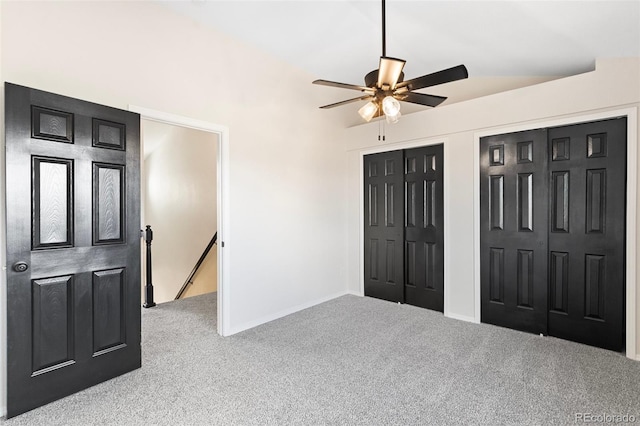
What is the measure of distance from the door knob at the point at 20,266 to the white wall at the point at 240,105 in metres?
0.19

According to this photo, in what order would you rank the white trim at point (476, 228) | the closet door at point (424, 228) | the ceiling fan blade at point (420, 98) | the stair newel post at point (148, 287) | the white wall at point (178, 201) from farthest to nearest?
the white wall at point (178, 201) → the stair newel post at point (148, 287) → the closet door at point (424, 228) → the white trim at point (476, 228) → the ceiling fan blade at point (420, 98)

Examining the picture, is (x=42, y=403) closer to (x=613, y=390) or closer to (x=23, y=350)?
(x=23, y=350)

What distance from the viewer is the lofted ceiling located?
238 cm

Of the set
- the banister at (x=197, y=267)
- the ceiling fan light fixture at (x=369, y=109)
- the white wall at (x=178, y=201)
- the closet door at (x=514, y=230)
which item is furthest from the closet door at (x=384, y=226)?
the white wall at (x=178, y=201)

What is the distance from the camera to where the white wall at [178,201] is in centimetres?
545

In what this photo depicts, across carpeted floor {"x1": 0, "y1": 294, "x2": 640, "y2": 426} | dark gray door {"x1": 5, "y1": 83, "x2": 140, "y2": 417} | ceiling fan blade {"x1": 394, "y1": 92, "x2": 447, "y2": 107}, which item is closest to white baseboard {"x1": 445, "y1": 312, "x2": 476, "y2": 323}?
carpeted floor {"x1": 0, "y1": 294, "x2": 640, "y2": 426}

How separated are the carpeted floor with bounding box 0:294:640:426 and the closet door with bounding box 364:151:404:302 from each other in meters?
0.97

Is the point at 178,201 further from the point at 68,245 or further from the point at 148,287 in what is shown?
the point at 68,245

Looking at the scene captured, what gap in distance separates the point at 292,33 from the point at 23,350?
3.20 metres

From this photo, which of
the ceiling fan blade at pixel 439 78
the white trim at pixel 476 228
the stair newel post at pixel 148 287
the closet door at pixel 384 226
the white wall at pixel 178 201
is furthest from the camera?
the white wall at pixel 178 201

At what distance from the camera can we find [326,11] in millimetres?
2613

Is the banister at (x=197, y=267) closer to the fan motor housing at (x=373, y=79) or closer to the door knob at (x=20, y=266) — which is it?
the door knob at (x=20, y=266)

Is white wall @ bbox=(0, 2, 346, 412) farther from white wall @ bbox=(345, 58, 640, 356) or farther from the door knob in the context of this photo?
white wall @ bbox=(345, 58, 640, 356)

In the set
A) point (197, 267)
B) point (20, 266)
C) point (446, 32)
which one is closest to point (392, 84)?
point (446, 32)
